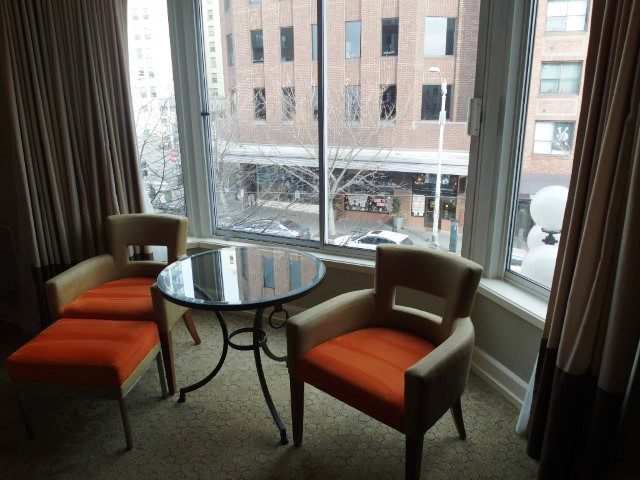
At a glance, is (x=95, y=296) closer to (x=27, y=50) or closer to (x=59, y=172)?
(x=59, y=172)

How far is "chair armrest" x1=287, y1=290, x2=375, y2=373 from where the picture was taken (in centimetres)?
177

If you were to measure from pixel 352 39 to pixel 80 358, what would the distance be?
82.5 inches

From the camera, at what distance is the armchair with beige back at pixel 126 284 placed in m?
2.18

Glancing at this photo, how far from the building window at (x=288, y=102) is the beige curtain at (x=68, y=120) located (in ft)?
3.06

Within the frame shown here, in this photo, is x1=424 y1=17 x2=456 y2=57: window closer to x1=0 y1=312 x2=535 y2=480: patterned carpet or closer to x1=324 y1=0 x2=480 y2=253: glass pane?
x1=324 y1=0 x2=480 y2=253: glass pane

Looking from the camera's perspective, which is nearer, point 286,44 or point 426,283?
point 426,283

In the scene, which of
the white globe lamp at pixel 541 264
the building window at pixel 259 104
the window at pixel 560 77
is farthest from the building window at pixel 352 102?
the white globe lamp at pixel 541 264

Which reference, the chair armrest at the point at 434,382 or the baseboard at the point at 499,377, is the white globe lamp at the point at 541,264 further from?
the chair armrest at the point at 434,382

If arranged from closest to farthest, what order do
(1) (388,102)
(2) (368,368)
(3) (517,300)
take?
(2) (368,368), (3) (517,300), (1) (388,102)

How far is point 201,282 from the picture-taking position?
6.72 ft

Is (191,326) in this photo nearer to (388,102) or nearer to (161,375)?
(161,375)

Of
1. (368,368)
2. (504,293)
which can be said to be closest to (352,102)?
(504,293)

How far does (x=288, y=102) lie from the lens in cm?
279

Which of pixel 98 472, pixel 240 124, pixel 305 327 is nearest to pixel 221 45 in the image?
pixel 240 124
